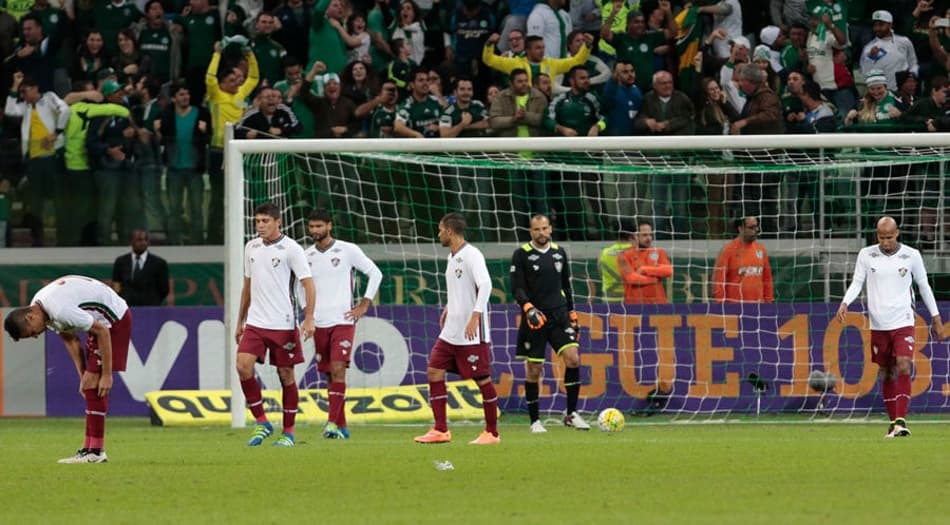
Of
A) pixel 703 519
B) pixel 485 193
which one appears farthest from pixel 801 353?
pixel 703 519

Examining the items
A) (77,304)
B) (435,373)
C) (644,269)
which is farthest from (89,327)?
(644,269)

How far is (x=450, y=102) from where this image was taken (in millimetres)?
20875

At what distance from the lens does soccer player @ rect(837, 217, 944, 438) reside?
15.3 meters

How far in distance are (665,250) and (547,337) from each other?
283cm

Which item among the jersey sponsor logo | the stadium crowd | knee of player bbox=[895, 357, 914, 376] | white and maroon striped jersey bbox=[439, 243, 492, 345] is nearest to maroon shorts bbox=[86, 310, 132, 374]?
white and maroon striped jersey bbox=[439, 243, 492, 345]

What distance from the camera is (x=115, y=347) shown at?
39.5 ft

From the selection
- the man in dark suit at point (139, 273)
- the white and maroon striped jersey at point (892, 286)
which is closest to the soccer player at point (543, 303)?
the white and maroon striped jersey at point (892, 286)

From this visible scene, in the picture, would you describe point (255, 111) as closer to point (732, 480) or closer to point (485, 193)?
point (485, 193)

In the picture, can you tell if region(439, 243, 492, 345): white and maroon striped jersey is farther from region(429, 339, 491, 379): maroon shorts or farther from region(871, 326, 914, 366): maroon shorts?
region(871, 326, 914, 366): maroon shorts

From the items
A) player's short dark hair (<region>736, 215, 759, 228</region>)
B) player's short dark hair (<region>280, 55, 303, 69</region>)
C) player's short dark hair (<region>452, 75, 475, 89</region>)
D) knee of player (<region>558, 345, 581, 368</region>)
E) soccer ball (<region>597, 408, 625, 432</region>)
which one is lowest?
soccer ball (<region>597, 408, 625, 432</region>)

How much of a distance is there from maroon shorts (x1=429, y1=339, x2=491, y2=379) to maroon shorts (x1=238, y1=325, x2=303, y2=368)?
1.16 meters

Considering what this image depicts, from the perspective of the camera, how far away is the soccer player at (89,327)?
446 inches

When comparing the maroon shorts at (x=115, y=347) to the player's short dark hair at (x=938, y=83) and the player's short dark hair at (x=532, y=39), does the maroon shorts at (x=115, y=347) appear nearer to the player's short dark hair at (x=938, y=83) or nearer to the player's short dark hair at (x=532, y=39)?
the player's short dark hair at (x=532, y=39)

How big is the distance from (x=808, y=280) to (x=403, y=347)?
15.2ft
